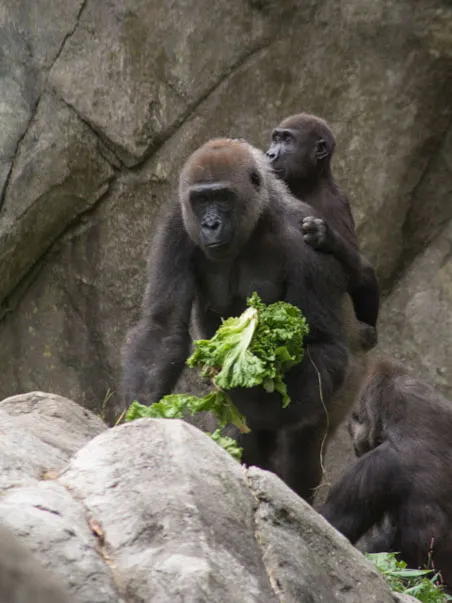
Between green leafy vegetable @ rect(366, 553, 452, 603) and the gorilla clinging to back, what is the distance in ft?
3.42

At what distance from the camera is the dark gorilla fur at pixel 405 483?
5.41 m

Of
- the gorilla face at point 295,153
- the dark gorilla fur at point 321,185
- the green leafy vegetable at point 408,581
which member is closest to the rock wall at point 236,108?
the dark gorilla fur at point 321,185

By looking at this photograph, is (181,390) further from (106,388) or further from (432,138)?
(432,138)

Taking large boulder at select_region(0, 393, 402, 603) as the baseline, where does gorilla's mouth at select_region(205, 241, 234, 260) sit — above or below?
above

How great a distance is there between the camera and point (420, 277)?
7777 millimetres

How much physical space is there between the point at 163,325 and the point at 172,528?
102 inches

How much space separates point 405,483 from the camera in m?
5.48

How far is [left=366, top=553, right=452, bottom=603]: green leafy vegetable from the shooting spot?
4.59 metres

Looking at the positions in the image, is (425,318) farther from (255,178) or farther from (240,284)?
(255,178)

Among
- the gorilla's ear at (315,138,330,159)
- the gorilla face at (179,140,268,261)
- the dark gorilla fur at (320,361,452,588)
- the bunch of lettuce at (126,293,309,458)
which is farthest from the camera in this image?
the gorilla's ear at (315,138,330,159)

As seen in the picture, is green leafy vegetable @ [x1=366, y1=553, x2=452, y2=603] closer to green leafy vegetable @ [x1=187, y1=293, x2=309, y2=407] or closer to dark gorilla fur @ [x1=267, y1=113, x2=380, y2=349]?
green leafy vegetable @ [x1=187, y1=293, x2=309, y2=407]

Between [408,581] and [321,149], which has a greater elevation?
[321,149]

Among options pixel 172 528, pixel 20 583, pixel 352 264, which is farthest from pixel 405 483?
pixel 20 583

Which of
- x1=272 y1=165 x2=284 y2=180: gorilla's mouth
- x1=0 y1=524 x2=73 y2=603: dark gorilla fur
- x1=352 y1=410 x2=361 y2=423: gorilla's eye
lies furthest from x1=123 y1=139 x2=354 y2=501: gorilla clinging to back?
x1=0 y1=524 x2=73 y2=603: dark gorilla fur
